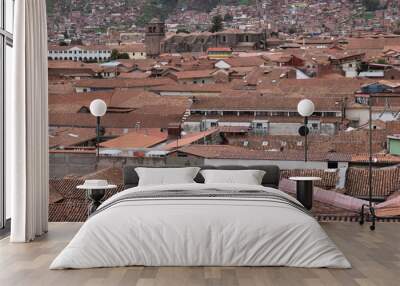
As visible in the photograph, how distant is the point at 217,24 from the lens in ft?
32.6

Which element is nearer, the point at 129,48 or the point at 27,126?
the point at 27,126

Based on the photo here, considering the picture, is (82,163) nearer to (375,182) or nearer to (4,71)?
(4,71)

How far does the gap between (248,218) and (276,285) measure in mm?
737

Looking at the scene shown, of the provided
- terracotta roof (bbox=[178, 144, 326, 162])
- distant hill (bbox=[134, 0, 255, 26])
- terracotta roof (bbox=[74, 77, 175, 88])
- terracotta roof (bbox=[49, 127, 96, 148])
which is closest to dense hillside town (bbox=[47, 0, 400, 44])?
distant hill (bbox=[134, 0, 255, 26])

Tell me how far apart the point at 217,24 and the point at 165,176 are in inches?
137

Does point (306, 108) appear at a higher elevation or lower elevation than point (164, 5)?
lower

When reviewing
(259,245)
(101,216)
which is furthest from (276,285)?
(101,216)

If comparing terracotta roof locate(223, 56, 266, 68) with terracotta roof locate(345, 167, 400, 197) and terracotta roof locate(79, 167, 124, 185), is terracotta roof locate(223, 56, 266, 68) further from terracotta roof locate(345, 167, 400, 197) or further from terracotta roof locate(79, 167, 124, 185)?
terracotta roof locate(79, 167, 124, 185)

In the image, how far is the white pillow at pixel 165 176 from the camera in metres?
7.08

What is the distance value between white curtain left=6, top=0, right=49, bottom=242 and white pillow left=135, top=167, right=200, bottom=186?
1.15m

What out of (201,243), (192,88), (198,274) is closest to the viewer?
(198,274)

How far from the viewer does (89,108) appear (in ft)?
31.2

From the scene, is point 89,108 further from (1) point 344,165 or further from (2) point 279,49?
(1) point 344,165

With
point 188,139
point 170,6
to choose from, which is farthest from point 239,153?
point 170,6
